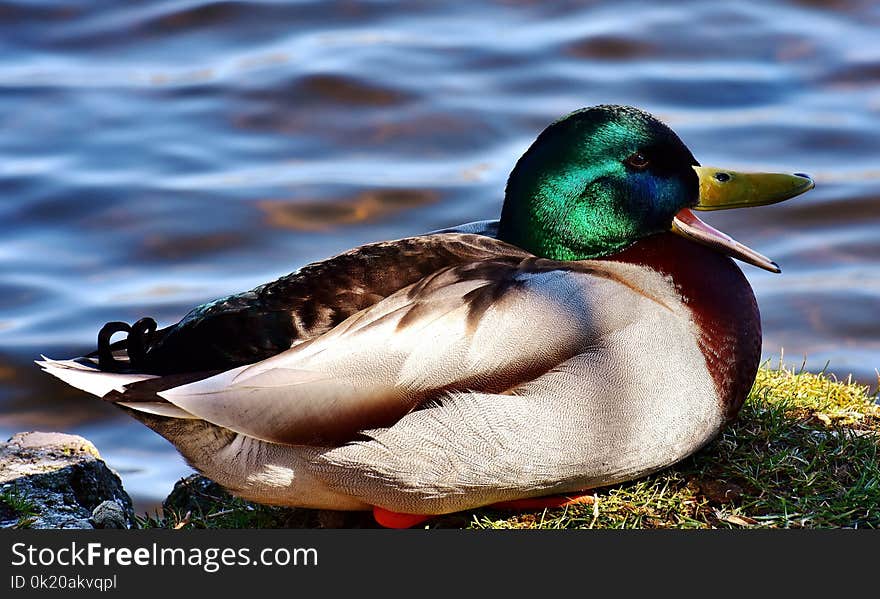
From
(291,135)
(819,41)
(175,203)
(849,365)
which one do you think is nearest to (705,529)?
(849,365)

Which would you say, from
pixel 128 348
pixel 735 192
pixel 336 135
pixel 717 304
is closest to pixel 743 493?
pixel 717 304

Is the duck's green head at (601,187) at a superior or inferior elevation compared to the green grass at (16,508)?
superior

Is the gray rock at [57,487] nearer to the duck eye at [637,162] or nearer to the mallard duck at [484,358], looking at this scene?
the mallard duck at [484,358]

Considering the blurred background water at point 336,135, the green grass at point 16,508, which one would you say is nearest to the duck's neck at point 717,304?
the green grass at point 16,508

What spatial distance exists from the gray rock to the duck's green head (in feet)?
5.36

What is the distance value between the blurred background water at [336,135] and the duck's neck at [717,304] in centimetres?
304

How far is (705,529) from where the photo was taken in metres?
3.61

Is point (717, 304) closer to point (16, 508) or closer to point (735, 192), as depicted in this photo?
point (735, 192)

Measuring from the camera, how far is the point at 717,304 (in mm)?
3857

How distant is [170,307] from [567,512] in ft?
13.2

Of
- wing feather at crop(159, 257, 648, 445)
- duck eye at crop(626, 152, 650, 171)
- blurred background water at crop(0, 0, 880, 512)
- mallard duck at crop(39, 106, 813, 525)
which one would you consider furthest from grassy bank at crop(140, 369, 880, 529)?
blurred background water at crop(0, 0, 880, 512)

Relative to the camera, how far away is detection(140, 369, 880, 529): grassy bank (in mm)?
3703

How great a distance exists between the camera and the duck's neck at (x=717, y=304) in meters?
3.79

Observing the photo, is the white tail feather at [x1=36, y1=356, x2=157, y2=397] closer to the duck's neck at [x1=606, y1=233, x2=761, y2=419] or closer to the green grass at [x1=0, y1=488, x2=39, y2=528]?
the green grass at [x1=0, y1=488, x2=39, y2=528]
